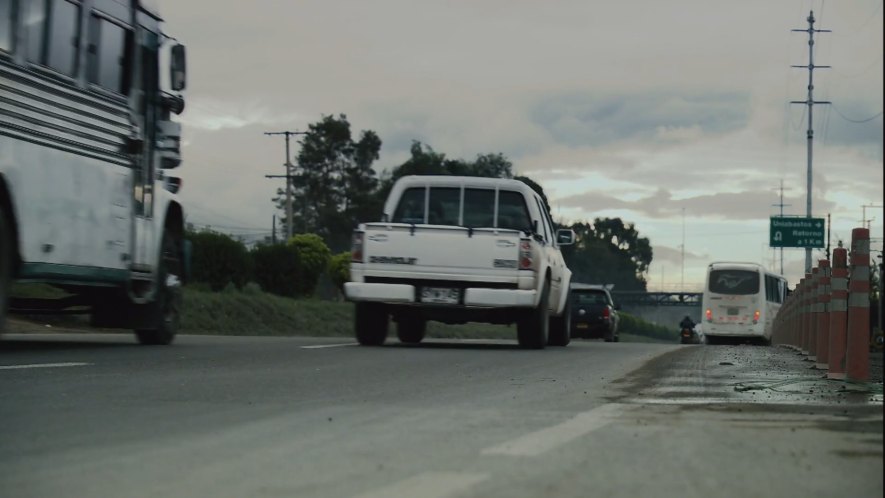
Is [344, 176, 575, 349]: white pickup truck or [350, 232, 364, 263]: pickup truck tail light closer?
[344, 176, 575, 349]: white pickup truck

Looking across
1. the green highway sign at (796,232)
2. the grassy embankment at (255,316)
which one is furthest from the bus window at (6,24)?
the green highway sign at (796,232)

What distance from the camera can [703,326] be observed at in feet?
173

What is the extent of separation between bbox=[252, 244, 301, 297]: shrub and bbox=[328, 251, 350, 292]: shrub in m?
17.1

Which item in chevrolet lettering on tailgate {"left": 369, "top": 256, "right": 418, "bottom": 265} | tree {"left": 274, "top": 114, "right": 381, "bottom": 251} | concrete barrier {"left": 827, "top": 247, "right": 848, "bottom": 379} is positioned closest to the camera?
concrete barrier {"left": 827, "top": 247, "right": 848, "bottom": 379}

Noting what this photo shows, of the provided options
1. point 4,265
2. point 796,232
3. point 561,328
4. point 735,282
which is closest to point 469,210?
point 561,328

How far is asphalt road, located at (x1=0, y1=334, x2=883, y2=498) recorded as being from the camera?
503cm

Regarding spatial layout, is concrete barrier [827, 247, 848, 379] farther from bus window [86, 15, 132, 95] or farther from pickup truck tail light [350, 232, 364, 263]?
bus window [86, 15, 132, 95]

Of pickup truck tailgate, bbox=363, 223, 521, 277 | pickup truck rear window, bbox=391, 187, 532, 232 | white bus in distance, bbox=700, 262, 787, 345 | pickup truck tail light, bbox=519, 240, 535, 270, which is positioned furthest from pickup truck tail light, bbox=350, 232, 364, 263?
white bus in distance, bbox=700, 262, 787, 345

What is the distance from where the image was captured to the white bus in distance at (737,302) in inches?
2037

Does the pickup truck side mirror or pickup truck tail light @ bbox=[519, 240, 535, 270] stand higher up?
the pickup truck side mirror

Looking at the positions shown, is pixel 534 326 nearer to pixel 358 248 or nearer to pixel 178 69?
pixel 358 248

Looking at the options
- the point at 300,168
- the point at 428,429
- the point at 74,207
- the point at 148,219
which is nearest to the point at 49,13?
the point at 74,207

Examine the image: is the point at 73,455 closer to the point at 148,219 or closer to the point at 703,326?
the point at 148,219

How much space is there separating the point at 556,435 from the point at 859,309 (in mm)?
5551
